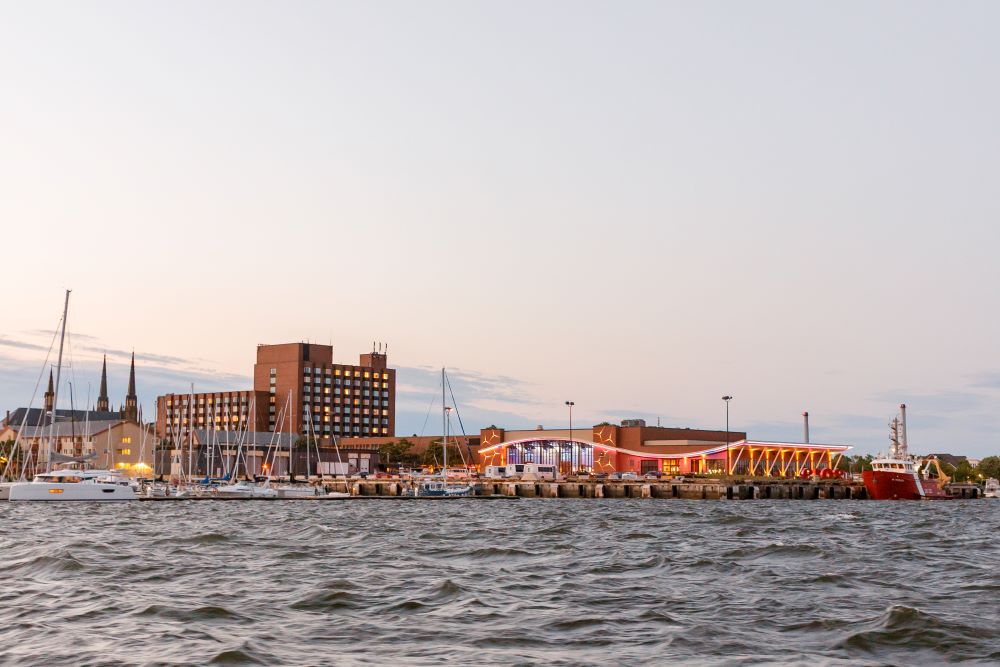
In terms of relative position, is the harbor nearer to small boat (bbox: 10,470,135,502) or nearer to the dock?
the dock

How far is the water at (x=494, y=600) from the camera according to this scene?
20.0 m

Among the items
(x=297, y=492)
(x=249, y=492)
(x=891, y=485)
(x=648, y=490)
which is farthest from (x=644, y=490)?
(x=249, y=492)

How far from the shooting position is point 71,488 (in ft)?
329

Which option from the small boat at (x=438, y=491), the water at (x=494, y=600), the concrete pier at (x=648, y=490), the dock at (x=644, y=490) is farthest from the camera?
the concrete pier at (x=648, y=490)

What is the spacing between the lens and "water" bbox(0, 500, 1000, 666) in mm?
20016

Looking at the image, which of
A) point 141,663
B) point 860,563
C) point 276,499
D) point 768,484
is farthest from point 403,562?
point 768,484

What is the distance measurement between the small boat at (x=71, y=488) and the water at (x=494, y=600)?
152 feet

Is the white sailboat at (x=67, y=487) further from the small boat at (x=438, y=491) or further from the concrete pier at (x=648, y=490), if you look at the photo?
the concrete pier at (x=648, y=490)

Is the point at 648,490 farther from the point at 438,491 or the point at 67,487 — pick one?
the point at 67,487

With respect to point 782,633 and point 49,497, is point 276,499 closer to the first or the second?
point 49,497

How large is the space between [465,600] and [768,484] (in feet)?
444

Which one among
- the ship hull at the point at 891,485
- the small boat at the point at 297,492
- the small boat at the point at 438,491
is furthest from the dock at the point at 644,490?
the small boat at the point at 297,492

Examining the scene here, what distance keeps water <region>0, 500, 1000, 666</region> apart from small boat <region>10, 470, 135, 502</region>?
152 feet

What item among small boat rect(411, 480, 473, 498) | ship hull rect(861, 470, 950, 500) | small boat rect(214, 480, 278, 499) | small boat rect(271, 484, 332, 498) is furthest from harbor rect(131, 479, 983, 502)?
small boat rect(214, 480, 278, 499)
